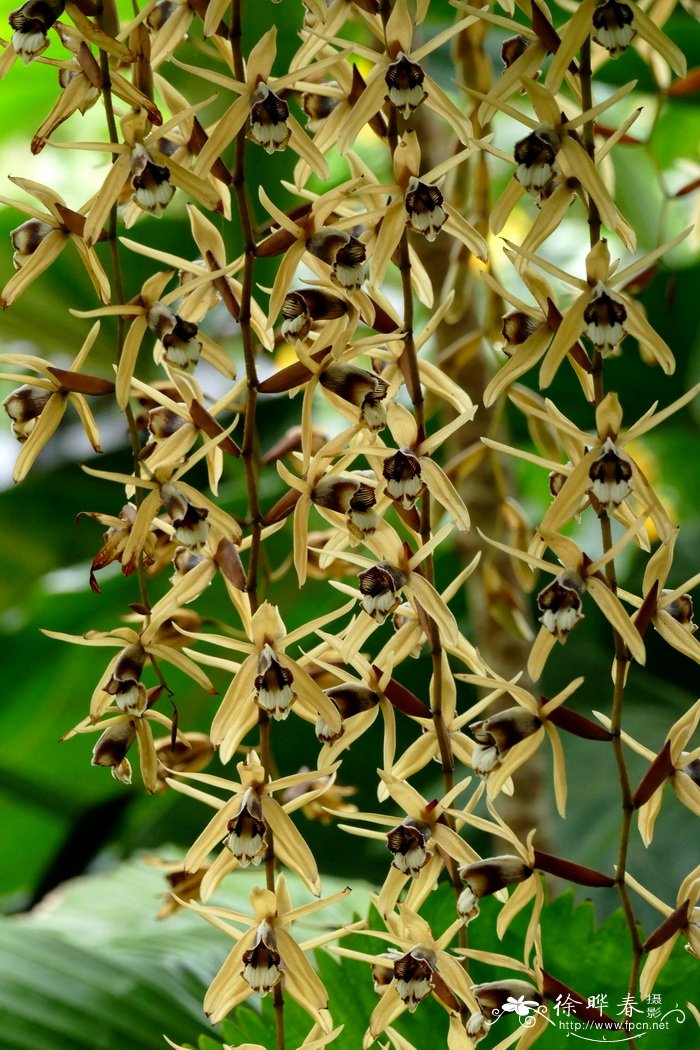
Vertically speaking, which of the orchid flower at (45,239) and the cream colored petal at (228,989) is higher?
the orchid flower at (45,239)

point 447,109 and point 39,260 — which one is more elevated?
point 447,109

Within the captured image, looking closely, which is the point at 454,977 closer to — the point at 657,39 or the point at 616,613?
the point at 616,613

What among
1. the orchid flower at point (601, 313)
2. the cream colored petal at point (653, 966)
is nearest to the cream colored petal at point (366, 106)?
the orchid flower at point (601, 313)

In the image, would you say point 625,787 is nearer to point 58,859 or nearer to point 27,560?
point 27,560

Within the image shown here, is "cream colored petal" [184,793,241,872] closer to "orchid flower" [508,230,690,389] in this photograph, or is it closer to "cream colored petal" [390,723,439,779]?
"cream colored petal" [390,723,439,779]

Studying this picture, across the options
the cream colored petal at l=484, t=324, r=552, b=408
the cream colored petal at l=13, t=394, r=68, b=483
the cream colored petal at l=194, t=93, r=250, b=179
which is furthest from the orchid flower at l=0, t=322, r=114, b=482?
the cream colored petal at l=484, t=324, r=552, b=408

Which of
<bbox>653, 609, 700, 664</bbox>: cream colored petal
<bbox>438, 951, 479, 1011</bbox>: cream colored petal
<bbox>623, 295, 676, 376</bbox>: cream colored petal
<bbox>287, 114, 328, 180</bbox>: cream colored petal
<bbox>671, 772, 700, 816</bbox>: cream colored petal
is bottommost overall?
<bbox>438, 951, 479, 1011</bbox>: cream colored petal

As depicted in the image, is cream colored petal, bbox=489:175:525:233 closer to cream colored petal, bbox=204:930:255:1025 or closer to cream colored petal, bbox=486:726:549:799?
cream colored petal, bbox=486:726:549:799

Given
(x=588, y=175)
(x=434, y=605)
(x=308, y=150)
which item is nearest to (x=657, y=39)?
(x=588, y=175)

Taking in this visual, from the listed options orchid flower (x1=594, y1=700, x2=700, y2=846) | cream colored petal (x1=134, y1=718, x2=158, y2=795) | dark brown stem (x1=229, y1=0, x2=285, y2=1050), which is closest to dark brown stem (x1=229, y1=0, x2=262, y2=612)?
dark brown stem (x1=229, y1=0, x2=285, y2=1050)

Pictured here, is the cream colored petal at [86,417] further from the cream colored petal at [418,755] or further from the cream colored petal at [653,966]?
the cream colored petal at [653,966]

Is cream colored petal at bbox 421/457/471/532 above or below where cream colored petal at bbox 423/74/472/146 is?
below

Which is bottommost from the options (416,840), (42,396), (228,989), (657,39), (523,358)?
(228,989)
